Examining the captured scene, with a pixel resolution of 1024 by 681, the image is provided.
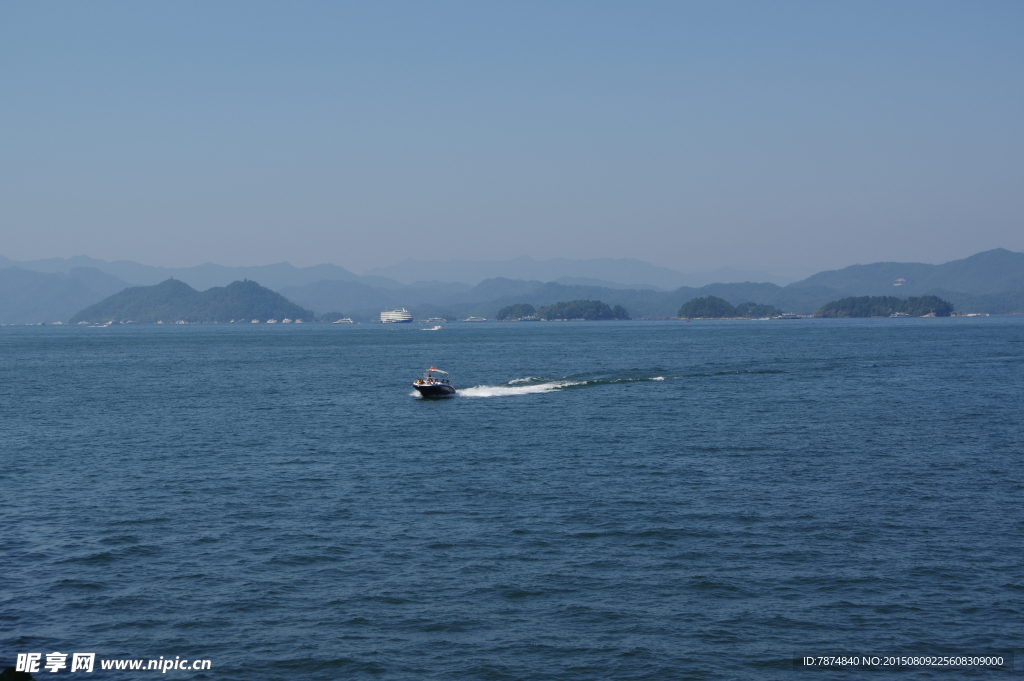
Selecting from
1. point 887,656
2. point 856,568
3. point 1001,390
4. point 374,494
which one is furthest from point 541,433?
point 1001,390

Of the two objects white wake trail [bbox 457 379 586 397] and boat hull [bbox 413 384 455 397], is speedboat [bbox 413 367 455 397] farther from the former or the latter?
white wake trail [bbox 457 379 586 397]

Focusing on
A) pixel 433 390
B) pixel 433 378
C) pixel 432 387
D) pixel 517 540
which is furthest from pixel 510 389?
pixel 517 540

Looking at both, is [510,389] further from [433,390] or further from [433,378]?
[433,390]

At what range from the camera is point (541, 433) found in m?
71.3

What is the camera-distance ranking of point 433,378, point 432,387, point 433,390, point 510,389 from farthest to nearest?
point 510,389, point 433,378, point 433,390, point 432,387

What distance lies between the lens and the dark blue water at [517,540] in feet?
91.4

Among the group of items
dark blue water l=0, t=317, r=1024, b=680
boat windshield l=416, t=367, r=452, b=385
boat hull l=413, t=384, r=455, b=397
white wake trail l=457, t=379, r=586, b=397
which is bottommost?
dark blue water l=0, t=317, r=1024, b=680

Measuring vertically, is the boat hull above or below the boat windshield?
below

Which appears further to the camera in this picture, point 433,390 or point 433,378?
A: point 433,378

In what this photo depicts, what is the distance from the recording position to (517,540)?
38250 mm

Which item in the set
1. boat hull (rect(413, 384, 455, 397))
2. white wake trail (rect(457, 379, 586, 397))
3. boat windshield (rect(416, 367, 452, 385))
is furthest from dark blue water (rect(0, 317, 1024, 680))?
white wake trail (rect(457, 379, 586, 397))

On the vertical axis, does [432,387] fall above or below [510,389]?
above

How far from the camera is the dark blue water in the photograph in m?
27.9

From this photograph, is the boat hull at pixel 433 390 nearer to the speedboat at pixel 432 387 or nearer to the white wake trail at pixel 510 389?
the speedboat at pixel 432 387
